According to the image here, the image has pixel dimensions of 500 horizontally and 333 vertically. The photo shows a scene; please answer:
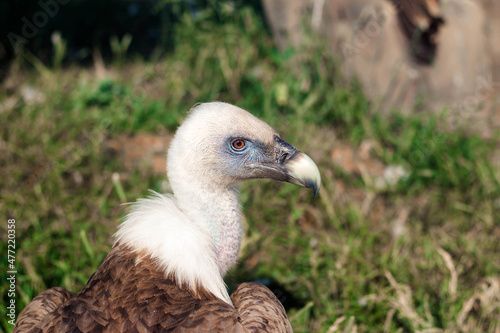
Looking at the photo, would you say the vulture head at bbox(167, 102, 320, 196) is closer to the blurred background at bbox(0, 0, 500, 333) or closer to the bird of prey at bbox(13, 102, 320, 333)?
the bird of prey at bbox(13, 102, 320, 333)

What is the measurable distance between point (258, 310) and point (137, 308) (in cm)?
49

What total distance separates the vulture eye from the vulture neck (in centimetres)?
21

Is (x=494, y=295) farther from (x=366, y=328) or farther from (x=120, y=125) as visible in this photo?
(x=120, y=125)

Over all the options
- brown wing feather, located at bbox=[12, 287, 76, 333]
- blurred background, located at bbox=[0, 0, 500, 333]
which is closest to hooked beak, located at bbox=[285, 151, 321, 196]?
blurred background, located at bbox=[0, 0, 500, 333]

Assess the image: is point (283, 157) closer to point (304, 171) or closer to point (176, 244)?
point (304, 171)

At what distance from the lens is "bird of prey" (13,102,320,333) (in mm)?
2025

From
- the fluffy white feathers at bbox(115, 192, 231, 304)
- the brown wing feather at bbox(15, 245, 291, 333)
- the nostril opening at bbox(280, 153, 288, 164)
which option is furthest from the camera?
the nostril opening at bbox(280, 153, 288, 164)

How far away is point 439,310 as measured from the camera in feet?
10.1

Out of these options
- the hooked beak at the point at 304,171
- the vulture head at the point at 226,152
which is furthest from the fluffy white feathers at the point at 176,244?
the hooked beak at the point at 304,171

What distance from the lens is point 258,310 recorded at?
2.18m

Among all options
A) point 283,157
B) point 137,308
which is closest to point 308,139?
point 283,157

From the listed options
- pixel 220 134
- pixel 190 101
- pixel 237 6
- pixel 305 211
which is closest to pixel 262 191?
pixel 305 211

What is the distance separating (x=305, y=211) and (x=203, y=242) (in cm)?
167

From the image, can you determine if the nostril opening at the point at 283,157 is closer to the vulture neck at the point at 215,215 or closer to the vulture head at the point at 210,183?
the vulture head at the point at 210,183
